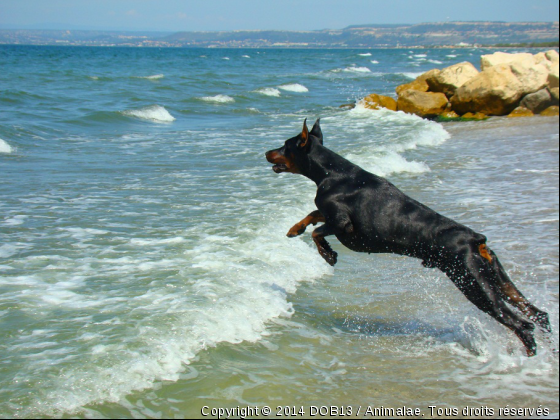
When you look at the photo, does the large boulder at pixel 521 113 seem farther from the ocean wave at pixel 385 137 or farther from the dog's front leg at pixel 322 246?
the dog's front leg at pixel 322 246

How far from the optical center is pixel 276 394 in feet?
12.3

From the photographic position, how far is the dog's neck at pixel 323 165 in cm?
531

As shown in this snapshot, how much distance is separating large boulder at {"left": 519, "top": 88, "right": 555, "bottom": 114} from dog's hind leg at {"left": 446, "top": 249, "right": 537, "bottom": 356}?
16.3 metres

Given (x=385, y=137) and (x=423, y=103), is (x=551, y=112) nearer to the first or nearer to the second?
(x=423, y=103)

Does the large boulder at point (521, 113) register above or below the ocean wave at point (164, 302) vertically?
above

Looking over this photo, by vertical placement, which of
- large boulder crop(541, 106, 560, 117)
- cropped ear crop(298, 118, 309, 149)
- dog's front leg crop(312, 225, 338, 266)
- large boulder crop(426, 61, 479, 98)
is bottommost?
dog's front leg crop(312, 225, 338, 266)

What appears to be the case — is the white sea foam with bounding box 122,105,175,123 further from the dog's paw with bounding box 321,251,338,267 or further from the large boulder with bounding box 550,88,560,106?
the dog's paw with bounding box 321,251,338,267

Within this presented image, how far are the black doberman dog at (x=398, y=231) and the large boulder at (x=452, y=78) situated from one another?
Answer: 55.1 ft

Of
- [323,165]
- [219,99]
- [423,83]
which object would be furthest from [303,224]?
[219,99]

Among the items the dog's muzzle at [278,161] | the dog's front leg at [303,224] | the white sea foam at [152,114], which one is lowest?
the white sea foam at [152,114]

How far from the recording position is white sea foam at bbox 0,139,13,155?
11.8 m

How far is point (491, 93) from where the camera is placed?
18.9 metres

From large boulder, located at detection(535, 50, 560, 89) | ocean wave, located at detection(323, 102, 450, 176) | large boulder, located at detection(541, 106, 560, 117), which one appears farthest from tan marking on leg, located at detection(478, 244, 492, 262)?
large boulder, located at detection(535, 50, 560, 89)

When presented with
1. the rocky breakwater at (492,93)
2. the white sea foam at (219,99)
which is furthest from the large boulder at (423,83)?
the white sea foam at (219,99)
